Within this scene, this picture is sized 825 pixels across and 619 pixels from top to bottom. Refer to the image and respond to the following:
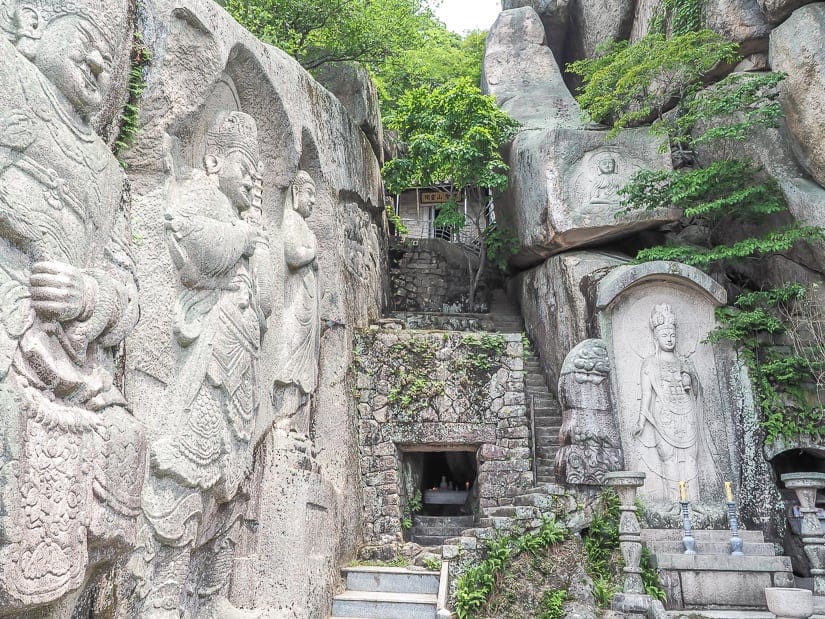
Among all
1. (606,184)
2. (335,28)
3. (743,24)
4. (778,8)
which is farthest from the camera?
(335,28)


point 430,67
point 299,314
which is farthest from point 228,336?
point 430,67

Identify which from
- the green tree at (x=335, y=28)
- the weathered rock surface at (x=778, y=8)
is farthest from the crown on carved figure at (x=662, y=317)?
the green tree at (x=335, y=28)

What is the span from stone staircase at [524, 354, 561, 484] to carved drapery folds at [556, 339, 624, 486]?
1.09m

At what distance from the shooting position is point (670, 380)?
28.8ft

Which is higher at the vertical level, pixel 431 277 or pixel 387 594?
pixel 431 277

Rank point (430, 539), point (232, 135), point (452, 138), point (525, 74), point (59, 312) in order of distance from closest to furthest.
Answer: point (59, 312), point (232, 135), point (430, 539), point (452, 138), point (525, 74)

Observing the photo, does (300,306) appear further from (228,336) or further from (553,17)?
(553,17)

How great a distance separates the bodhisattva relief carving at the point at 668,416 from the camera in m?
8.45

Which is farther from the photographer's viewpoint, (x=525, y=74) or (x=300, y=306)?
(x=525, y=74)

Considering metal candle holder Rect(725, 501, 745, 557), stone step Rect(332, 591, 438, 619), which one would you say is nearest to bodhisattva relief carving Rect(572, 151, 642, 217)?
metal candle holder Rect(725, 501, 745, 557)

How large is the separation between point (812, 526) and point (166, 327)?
6.55 metres

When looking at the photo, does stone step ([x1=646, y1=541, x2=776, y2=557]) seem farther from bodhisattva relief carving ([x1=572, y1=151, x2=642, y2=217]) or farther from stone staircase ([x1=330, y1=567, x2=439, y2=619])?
bodhisattva relief carving ([x1=572, y1=151, x2=642, y2=217])

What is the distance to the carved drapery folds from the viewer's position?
25.7ft

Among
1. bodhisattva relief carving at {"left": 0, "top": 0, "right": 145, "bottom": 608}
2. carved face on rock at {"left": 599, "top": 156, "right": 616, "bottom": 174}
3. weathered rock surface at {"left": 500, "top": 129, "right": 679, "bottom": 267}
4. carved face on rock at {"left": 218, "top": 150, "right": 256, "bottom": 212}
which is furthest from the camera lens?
carved face on rock at {"left": 599, "top": 156, "right": 616, "bottom": 174}
